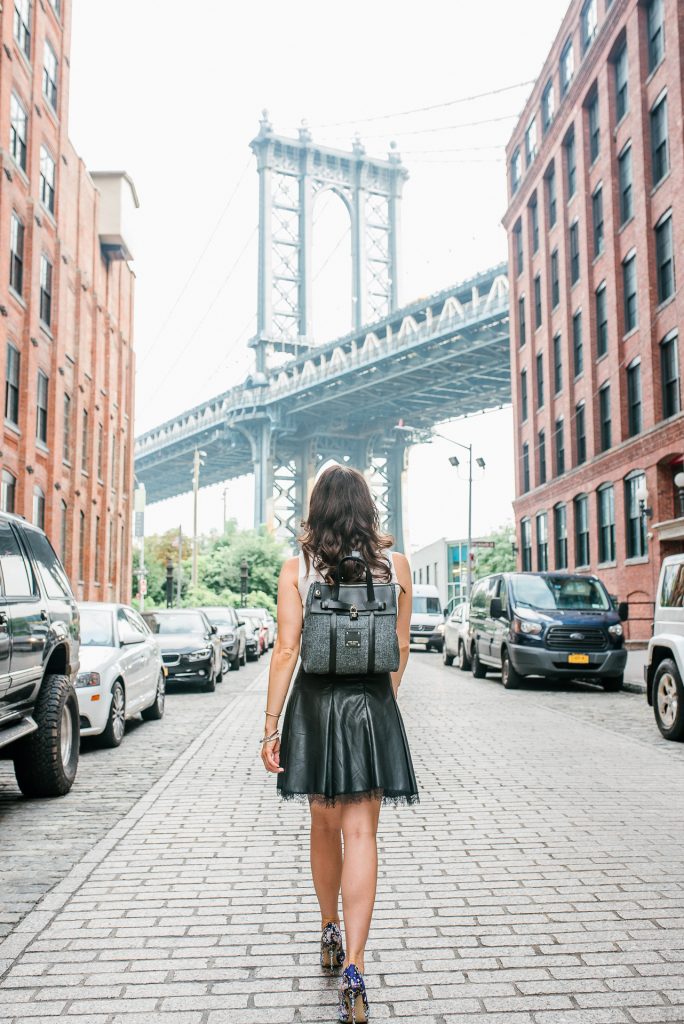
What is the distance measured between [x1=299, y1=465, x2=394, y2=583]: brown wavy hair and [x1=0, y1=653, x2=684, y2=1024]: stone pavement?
1.46 meters

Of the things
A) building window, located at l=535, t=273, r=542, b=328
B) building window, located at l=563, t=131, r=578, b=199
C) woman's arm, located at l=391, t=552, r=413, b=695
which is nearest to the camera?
woman's arm, located at l=391, t=552, r=413, b=695

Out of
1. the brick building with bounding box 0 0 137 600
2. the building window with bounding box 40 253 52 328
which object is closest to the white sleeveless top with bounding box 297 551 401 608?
the brick building with bounding box 0 0 137 600

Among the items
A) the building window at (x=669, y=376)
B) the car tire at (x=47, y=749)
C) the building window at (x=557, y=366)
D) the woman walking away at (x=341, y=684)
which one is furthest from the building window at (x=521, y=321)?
the woman walking away at (x=341, y=684)

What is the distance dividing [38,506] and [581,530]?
18.0 m

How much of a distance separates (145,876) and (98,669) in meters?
4.92

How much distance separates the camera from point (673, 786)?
7719 mm

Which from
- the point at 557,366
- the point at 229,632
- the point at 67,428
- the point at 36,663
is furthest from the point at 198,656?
the point at 557,366

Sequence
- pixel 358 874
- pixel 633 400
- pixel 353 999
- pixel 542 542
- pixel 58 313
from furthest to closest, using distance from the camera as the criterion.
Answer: pixel 542 542 < pixel 633 400 < pixel 58 313 < pixel 358 874 < pixel 353 999

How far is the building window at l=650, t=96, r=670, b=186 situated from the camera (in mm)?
28484

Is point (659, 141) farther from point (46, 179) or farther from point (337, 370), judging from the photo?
point (337, 370)

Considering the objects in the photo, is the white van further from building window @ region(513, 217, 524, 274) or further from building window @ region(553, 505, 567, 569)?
building window @ region(513, 217, 524, 274)

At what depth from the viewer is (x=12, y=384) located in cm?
2592

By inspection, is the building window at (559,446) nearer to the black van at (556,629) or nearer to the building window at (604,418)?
the building window at (604,418)

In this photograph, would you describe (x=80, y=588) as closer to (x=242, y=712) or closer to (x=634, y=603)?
(x=634, y=603)
